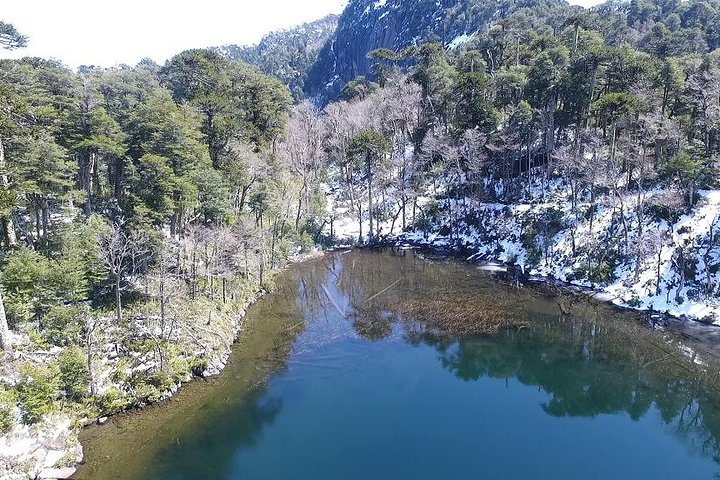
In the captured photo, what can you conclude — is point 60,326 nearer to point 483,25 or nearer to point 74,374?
point 74,374

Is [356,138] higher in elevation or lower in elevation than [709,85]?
lower

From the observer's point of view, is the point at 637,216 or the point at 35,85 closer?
the point at 35,85

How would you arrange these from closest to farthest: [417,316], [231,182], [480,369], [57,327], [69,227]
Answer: [57,327], [69,227], [480,369], [417,316], [231,182]

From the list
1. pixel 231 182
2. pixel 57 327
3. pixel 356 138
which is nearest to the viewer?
pixel 57 327

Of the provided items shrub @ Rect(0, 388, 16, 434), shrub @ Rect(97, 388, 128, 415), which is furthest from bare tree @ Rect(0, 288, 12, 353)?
shrub @ Rect(97, 388, 128, 415)

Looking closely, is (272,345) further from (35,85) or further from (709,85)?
(709,85)

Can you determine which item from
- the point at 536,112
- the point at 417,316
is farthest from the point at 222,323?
the point at 536,112

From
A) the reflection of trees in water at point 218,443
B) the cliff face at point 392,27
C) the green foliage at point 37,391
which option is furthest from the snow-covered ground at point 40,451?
the cliff face at point 392,27

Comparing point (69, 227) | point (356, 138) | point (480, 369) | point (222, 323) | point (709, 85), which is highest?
point (709, 85)
